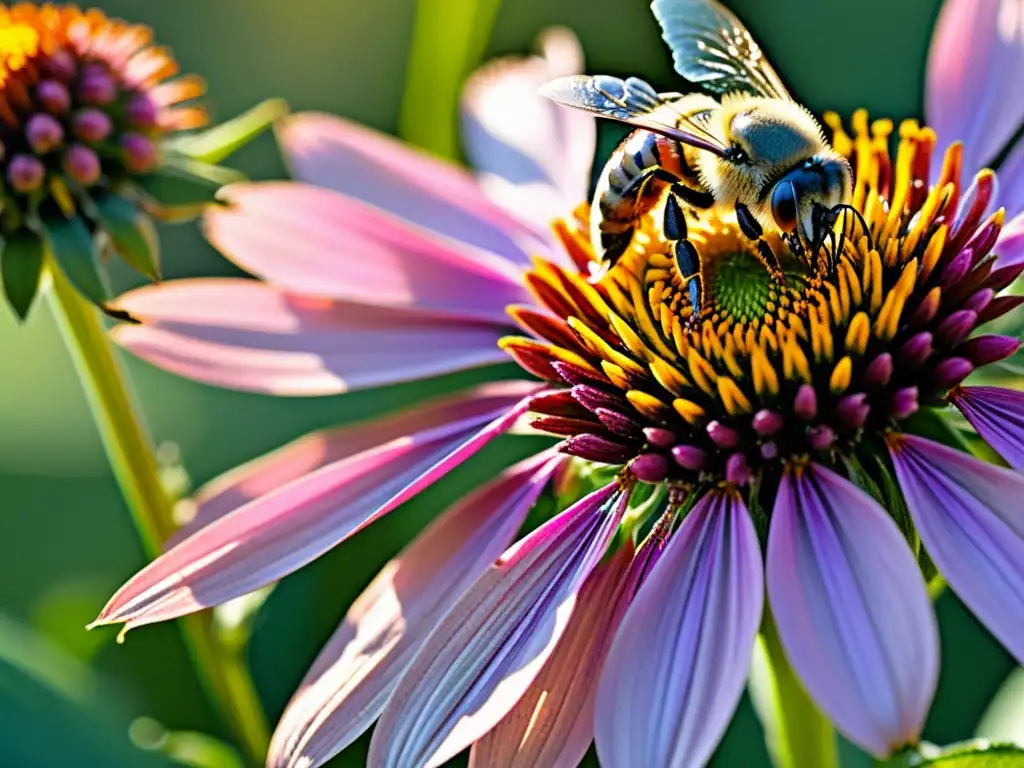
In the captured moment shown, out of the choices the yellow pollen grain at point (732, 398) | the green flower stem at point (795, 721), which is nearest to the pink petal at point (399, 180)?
the yellow pollen grain at point (732, 398)

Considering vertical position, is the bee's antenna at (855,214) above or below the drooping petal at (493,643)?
above

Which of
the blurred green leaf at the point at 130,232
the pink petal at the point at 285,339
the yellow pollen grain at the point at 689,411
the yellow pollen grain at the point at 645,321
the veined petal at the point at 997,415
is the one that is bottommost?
the pink petal at the point at 285,339

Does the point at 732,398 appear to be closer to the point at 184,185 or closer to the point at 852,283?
the point at 852,283

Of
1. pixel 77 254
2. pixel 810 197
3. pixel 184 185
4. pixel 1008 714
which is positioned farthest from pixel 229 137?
pixel 1008 714

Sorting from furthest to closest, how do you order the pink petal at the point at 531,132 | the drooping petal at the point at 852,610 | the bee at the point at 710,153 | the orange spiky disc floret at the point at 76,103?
the pink petal at the point at 531,132, the orange spiky disc floret at the point at 76,103, the bee at the point at 710,153, the drooping petal at the point at 852,610

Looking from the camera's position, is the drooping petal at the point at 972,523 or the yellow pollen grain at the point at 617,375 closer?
the drooping petal at the point at 972,523

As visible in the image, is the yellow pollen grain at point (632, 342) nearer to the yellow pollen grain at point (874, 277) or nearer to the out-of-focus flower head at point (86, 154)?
the yellow pollen grain at point (874, 277)

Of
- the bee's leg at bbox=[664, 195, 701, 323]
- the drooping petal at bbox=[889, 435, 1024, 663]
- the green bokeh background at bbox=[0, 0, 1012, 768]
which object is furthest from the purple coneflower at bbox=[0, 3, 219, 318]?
the drooping petal at bbox=[889, 435, 1024, 663]
